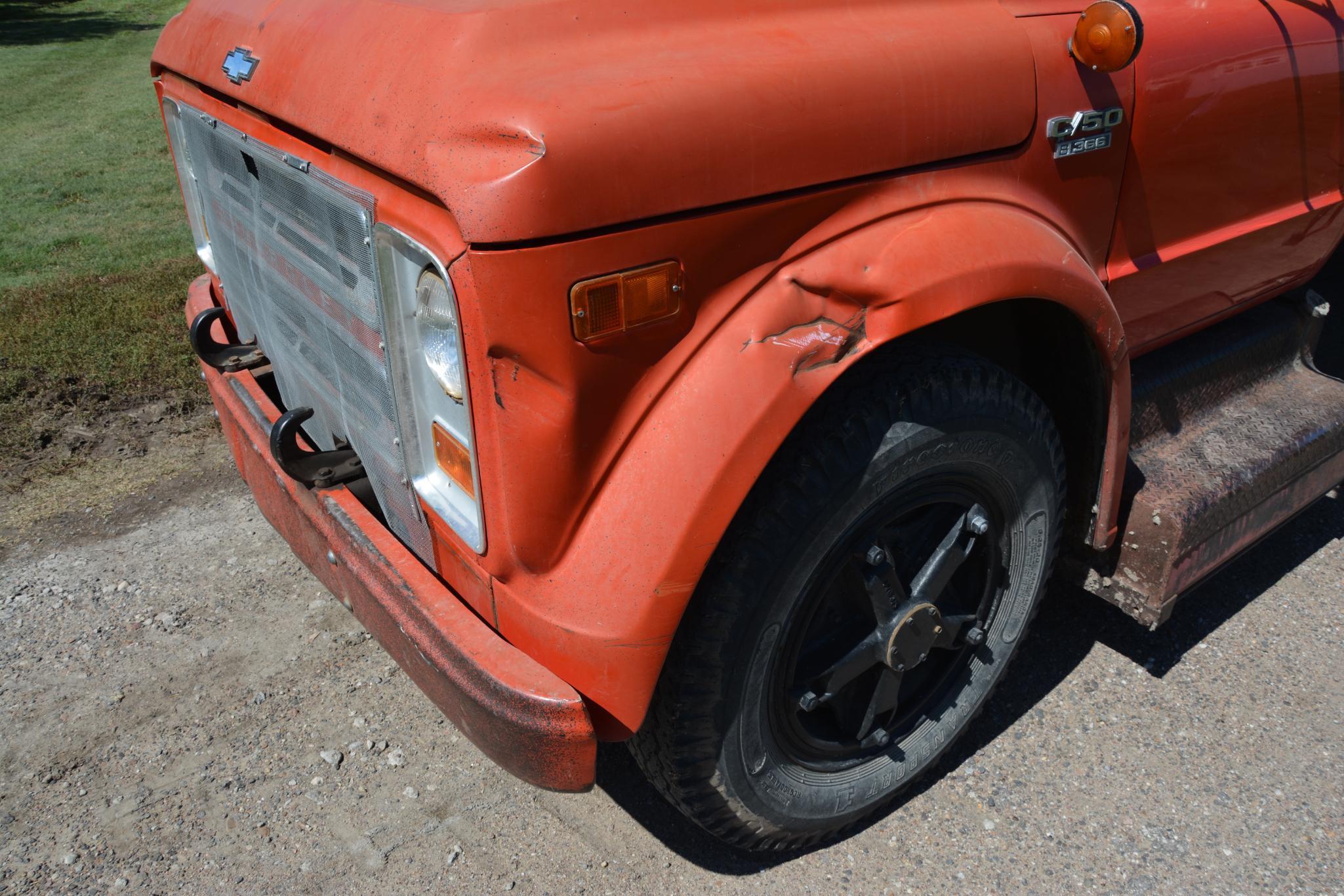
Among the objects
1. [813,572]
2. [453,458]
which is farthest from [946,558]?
[453,458]

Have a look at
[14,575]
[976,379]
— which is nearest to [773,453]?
[976,379]

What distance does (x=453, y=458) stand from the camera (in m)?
1.75

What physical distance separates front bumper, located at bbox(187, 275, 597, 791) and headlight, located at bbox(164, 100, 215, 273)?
2.74 feet

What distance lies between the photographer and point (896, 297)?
1693 mm

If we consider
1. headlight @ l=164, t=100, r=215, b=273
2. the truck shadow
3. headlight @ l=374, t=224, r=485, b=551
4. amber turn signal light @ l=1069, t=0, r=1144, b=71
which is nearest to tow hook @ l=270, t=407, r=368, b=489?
headlight @ l=374, t=224, r=485, b=551

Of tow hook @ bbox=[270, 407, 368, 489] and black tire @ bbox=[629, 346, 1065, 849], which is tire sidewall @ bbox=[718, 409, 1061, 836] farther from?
tow hook @ bbox=[270, 407, 368, 489]

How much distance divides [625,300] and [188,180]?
191 cm

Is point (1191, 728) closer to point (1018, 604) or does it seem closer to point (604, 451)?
point (1018, 604)

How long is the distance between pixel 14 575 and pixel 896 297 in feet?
9.81

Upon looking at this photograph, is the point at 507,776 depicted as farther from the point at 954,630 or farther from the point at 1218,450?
the point at 1218,450

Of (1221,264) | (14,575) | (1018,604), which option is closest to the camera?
(1018,604)

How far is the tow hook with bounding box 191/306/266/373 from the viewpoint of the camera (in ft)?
8.73

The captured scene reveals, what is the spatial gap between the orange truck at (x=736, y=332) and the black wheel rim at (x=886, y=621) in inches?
0.4

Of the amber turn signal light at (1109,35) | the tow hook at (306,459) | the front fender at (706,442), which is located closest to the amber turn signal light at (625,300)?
the front fender at (706,442)
